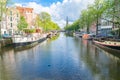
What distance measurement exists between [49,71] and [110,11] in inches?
1284

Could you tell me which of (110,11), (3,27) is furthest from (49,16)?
(110,11)

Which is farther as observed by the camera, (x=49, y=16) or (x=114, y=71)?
(x=49, y=16)

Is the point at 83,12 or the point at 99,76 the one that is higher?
the point at 83,12

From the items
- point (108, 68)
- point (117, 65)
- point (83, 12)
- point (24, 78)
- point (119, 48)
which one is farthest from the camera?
point (83, 12)

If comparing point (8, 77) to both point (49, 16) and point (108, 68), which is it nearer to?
point (108, 68)

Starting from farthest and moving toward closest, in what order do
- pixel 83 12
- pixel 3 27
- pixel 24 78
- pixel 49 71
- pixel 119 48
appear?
pixel 83 12 → pixel 3 27 → pixel 119 48 → pixel 49 71 → pixel 24 78

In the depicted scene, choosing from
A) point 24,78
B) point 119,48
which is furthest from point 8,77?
point 119,48

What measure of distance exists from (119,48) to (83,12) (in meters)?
70.4

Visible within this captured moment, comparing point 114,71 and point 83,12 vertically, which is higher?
point 83,12

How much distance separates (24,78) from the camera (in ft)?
78.9

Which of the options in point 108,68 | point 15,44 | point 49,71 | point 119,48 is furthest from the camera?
point 15,44

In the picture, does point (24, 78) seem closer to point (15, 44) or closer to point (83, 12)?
point (15, 44)

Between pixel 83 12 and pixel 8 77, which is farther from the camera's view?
pixel 83 12

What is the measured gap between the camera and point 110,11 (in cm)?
5588
